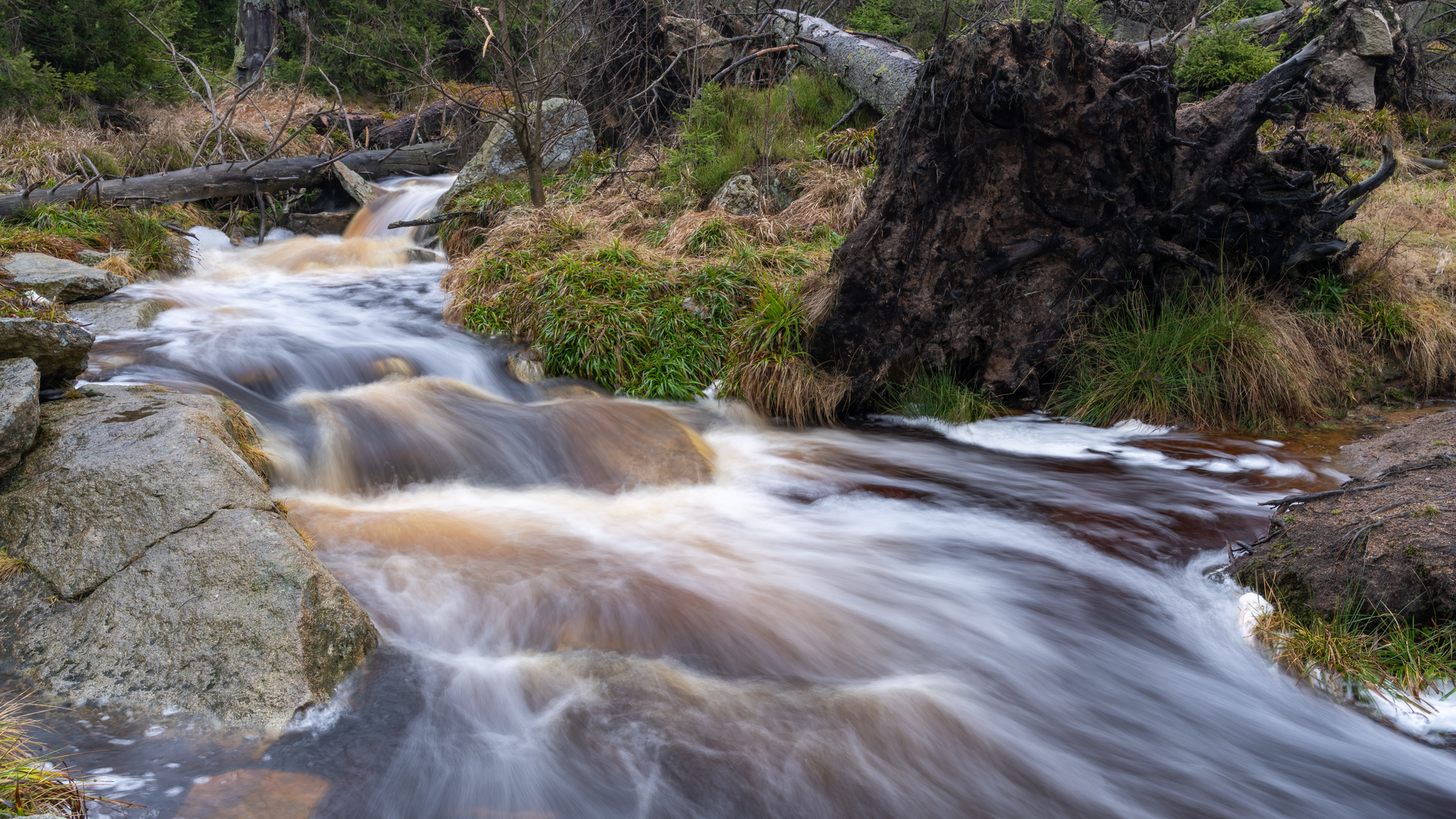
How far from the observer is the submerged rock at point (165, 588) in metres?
2.65

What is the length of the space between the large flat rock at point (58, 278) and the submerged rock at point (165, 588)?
4655 millimetres

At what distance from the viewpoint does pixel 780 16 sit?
10.3 meters

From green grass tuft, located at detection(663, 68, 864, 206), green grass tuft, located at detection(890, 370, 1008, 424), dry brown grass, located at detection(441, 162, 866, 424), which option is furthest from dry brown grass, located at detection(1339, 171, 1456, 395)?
green grass tuft, located at detection(663, 68, 864, 206)

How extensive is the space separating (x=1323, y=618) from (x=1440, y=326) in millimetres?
4419

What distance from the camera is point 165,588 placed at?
2846mm

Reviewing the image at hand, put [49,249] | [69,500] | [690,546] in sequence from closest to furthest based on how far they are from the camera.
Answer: [69,500]
[690,546]
[49,249]

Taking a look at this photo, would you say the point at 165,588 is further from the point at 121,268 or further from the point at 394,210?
the point at 394,210

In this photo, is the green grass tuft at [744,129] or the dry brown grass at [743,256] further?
the green grass tuft at [744,129]

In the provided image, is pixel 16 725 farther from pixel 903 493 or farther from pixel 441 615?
pixel 903 493

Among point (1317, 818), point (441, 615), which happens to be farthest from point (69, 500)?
point (1317, 818)

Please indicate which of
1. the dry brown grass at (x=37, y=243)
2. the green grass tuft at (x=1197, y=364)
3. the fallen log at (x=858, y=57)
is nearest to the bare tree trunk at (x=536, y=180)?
the fallen log at (x=858, y=57)

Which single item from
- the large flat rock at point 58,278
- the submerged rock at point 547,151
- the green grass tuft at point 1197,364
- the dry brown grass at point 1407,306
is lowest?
the large flat rock at point 58,278

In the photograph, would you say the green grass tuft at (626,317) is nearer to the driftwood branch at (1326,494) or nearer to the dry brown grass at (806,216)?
the dry brown grass at (806,216)

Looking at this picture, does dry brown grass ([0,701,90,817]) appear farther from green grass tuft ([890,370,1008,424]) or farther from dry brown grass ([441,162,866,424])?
green grass tuft ([890,370,1008,424])
